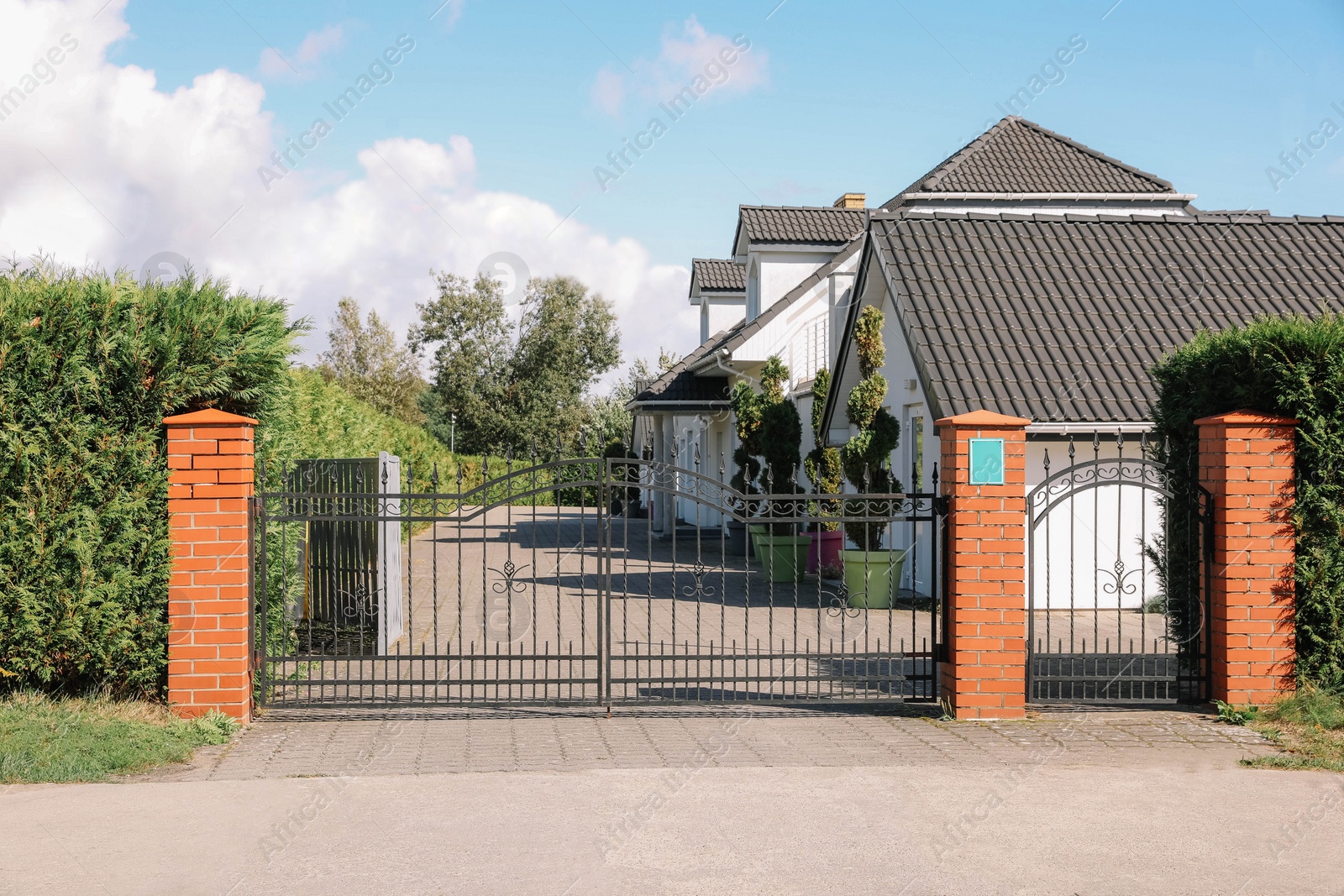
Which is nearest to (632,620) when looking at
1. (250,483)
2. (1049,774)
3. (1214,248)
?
(250,483)

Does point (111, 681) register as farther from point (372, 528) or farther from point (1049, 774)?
point (1049, 774)

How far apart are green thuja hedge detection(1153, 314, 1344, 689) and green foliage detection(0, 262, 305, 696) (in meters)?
7.11

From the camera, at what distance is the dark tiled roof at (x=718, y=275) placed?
104 ft

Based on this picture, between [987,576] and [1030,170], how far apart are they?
19.5 m

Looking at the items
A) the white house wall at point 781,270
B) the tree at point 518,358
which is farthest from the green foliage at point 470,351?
the white house wall at point 781,270

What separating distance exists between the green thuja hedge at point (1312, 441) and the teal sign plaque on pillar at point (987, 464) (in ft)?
4.82

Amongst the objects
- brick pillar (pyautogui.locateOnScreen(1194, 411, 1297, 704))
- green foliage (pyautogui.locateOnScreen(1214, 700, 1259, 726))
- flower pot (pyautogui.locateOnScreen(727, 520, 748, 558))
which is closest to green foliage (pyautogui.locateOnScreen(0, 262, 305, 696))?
brick pillar (pyautogui.locateOnScreen(1194, 411, 1297, 704))

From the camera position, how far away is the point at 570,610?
14.3 metres

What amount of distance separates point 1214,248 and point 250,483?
14142mm

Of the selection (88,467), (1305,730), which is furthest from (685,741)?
(88,467)

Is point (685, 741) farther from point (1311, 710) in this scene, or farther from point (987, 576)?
point (1311, 710)

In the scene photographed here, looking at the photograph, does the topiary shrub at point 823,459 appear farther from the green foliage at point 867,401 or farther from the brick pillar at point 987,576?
the brick pillar at point 987,576

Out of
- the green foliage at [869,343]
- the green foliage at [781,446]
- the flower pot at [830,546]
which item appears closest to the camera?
the green foliage at [869,343]

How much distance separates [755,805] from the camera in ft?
19.4
